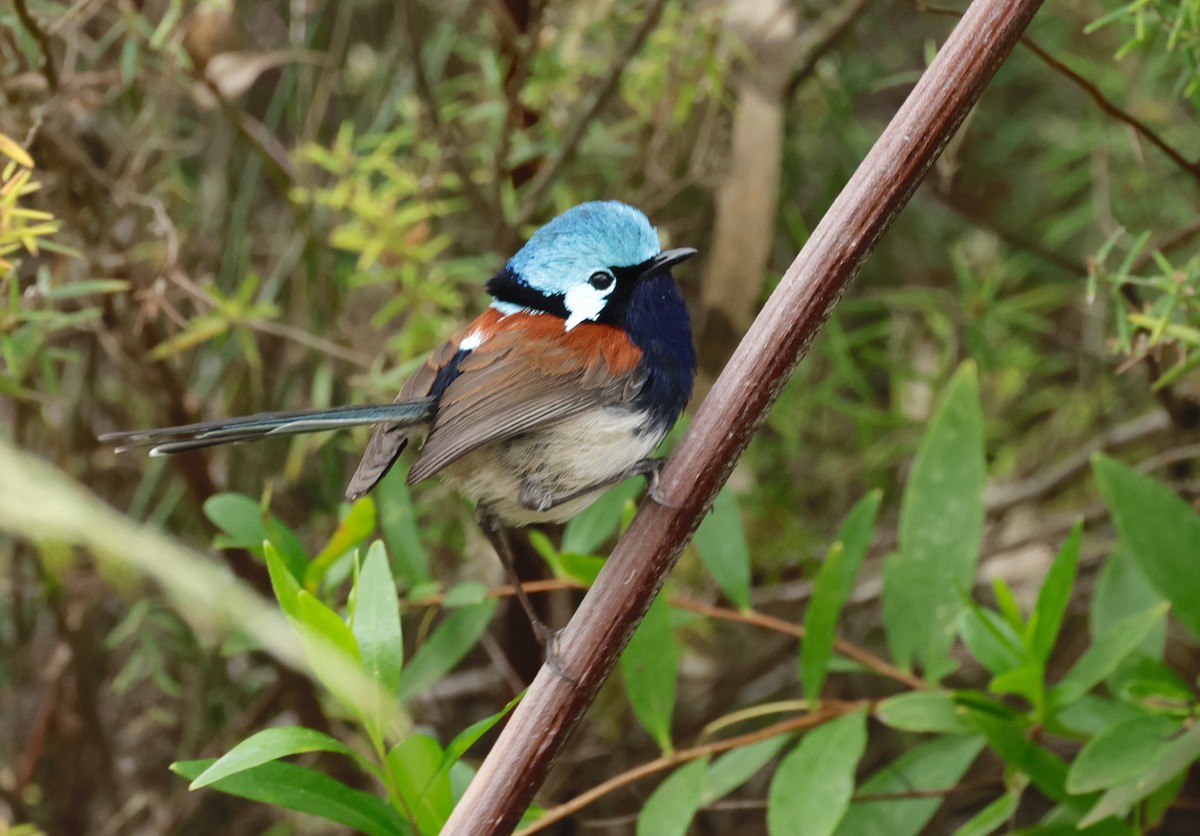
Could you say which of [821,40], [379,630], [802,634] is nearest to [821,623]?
[802,634]

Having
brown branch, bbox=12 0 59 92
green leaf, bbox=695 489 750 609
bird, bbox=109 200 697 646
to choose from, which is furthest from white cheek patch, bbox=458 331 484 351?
brown branch, bbox=12 0 59 92

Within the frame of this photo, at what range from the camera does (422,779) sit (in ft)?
4.81

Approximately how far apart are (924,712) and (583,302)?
0.77m

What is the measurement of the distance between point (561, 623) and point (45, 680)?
114 centimetres

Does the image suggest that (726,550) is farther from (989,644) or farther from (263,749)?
(263,749)

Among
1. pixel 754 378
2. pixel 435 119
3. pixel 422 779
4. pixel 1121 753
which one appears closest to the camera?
pixel 754 378

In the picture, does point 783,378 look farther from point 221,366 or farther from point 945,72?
point 221,366

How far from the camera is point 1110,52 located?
3.35m

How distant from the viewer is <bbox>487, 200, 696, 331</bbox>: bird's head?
1.80 metres

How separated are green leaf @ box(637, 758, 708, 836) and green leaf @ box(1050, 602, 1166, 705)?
1.64 feet

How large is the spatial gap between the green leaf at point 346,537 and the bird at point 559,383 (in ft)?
0.39

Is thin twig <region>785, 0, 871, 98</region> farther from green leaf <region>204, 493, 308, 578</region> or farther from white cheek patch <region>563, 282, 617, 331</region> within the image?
green leaf <region>204, 493, 308, 578</region>

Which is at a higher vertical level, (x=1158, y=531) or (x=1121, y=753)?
(x=1158, y=531)

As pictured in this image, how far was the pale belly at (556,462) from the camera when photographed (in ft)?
5.71
